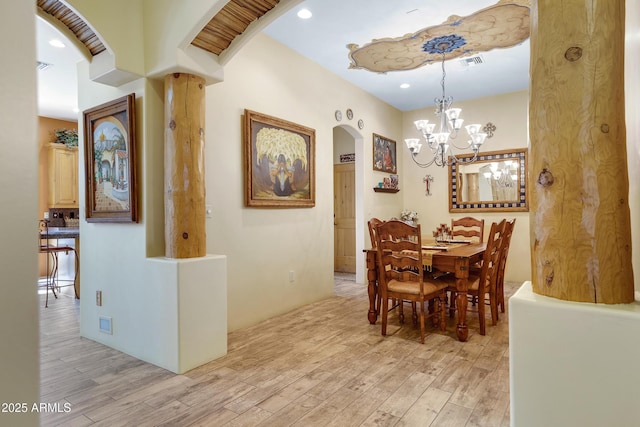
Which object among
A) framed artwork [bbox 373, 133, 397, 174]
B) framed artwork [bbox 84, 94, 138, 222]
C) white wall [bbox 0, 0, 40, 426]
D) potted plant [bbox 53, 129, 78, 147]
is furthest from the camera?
potted plant [bbox 53, 129, 78, 147]

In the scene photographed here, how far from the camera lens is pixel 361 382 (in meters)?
2.33

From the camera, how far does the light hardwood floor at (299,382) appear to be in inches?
76.9

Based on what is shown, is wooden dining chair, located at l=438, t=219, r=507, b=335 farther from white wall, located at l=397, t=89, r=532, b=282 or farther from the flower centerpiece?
the flower centerpiece

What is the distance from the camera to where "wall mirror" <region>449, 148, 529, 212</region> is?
5586 mm

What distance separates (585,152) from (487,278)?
259 cm

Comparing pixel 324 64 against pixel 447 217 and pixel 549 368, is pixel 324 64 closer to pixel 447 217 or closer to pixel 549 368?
pixel 447 217

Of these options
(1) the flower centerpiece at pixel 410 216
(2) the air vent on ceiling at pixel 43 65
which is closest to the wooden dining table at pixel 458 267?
(1) the flower centerpiece at pixel 410 216

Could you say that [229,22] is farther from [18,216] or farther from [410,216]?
[410,216]

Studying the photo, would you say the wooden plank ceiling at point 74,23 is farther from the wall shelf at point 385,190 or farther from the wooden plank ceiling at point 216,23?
the wall shelf at point 385,190

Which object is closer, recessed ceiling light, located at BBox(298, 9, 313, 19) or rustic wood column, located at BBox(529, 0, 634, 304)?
rustic wood column, located at BBox(529, 0, 634, 304)

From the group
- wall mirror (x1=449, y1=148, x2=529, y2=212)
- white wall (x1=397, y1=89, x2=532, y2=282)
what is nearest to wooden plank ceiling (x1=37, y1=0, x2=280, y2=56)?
white wall (x1=397, y1=89, x2=532, y2=282)

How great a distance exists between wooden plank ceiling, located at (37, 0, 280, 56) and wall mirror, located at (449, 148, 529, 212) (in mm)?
4601

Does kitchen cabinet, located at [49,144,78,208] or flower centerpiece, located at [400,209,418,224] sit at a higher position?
kitchen cabinet, located at [49,144,78,208]

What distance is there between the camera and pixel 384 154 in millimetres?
6074
